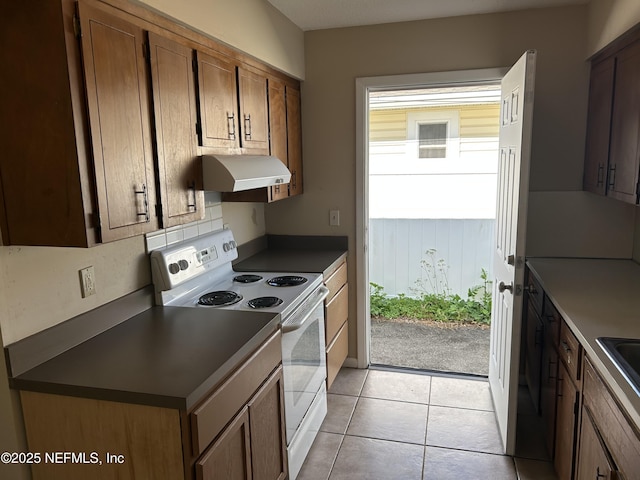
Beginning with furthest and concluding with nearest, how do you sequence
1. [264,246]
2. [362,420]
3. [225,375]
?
[264,246] < [362,420] < [225,375]

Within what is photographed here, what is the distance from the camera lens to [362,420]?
285cm

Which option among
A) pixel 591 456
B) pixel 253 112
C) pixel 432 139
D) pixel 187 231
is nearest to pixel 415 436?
pixel 591 456

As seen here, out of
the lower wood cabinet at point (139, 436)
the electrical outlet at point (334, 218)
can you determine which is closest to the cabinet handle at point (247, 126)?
the electrical outlet at point (334, 218)

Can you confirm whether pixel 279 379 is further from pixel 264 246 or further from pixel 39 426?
pixel 264 246

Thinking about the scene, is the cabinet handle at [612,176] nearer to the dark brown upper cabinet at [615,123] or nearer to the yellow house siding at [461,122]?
the dark brown upper cabinet at [615,123]

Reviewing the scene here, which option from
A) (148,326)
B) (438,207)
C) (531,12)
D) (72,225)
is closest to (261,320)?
(148,326)

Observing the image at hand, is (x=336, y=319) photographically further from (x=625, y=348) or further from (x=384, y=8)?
(x=384, y=8)

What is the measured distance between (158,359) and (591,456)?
1575 mm

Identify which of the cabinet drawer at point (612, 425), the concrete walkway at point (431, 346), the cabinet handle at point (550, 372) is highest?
the cabinet drawer at point (612, 425)

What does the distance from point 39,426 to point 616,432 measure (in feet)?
5.96

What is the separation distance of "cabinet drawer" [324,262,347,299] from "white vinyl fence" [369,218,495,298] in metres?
1.99

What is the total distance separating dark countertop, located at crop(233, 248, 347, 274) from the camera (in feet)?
9.36

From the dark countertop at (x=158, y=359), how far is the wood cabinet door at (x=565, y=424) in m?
1.28

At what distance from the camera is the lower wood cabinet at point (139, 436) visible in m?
1.38
